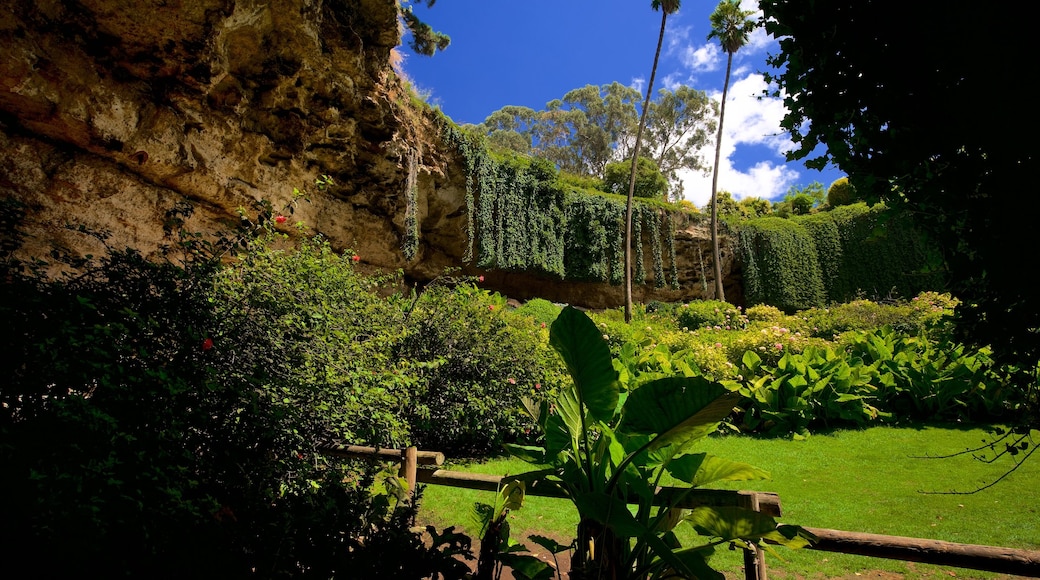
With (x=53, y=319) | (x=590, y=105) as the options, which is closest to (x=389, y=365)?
(x=53, y=319)

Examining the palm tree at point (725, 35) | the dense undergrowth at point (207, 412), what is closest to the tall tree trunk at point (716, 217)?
the palm tree at point (725, 35)

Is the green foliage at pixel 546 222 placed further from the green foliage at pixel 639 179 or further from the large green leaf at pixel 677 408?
the large green leaf at pixel 677 408

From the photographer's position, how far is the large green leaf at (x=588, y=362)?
7.08 ft

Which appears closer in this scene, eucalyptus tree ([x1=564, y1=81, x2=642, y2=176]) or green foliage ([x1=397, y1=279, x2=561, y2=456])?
green foliage ([x1=397, y1=279, x2=561, y2=456])

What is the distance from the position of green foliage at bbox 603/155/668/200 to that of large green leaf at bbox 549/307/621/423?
69.6 ft

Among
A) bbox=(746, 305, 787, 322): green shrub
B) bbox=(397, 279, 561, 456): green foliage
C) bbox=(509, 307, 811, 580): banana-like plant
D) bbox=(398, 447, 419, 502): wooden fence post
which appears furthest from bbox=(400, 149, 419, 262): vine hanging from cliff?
bbox=(746, 305, 787, 322): green shrub

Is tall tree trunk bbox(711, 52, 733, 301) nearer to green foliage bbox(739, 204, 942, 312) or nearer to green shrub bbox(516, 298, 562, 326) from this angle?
green foliage bbox(739, 204, 942, 312)

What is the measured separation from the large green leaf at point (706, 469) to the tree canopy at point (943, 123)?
1.06 m

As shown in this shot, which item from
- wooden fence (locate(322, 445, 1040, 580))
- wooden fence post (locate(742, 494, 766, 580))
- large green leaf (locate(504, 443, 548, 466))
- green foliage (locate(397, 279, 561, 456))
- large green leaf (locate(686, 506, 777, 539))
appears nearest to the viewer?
large green leaf (locate(686, 506, 777, 539))

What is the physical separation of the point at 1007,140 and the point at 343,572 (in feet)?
7.62

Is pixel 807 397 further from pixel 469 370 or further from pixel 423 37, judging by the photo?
pixel 423 37

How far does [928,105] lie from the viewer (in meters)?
1.39

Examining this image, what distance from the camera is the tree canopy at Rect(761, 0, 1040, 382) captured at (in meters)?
1.15

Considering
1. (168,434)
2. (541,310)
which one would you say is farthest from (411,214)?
(168,434)
